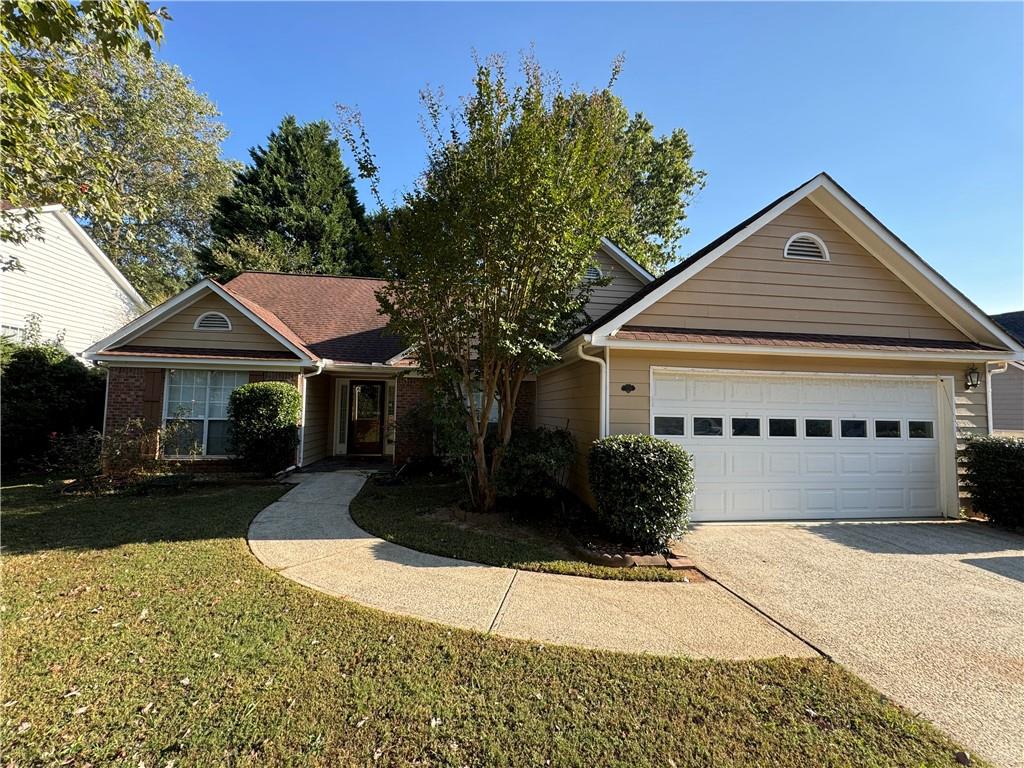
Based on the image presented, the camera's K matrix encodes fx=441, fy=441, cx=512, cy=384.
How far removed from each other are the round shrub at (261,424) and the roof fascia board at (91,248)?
883 centimetres

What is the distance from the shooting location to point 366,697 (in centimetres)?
272

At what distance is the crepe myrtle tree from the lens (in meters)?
6.05

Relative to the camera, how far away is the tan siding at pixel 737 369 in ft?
22.4

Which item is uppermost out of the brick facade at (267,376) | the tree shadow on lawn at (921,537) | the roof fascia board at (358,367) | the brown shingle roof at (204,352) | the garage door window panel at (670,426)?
the brown shingle roof at (204,352)

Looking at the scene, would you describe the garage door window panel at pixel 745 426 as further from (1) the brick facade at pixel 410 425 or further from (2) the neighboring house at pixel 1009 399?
(2) the neighboring house at pixel 1009 399

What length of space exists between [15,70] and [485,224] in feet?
18.2

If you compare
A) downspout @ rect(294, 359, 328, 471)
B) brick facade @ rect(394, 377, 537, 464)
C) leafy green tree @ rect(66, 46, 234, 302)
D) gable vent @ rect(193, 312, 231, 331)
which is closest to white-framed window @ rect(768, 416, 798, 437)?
brick facade @ rect(394, 377, 537, 464)

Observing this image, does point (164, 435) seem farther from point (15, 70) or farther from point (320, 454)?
point (15, 70)

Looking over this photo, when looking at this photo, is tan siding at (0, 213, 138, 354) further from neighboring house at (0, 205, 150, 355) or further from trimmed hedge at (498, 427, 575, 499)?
trimmed hedge at (498, 427, 575, 499)

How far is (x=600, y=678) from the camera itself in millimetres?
2975

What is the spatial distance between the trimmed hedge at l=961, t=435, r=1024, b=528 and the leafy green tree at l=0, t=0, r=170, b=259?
1333 cm

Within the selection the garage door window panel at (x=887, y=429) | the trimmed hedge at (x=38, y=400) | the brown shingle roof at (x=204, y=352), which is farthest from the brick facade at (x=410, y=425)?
the garage door window panel at (x=887, y=429)

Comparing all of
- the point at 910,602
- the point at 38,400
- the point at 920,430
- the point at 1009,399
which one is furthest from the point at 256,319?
the point at 1009,399

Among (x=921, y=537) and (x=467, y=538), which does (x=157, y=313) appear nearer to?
(x=467, y=538)
